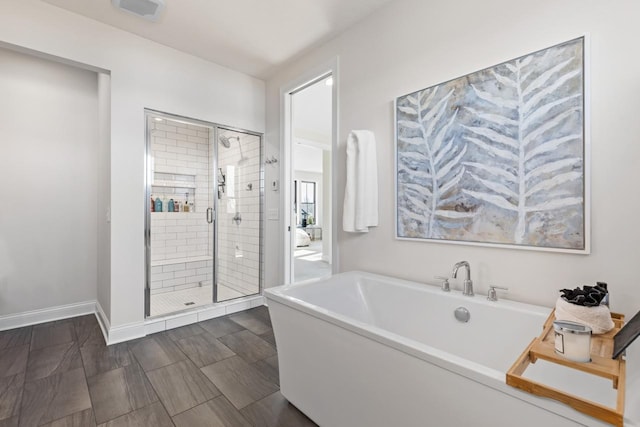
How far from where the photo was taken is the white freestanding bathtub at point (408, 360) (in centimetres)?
93

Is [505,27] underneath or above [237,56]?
underneath

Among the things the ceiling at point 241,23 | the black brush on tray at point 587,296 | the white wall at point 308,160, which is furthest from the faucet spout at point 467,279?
the white wall at point 308,160

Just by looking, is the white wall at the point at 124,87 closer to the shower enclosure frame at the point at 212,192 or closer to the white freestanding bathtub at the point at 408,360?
the shower enclosure frame at the point at 212,192

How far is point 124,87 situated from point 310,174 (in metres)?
7.72

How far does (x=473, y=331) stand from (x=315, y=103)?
383 cm

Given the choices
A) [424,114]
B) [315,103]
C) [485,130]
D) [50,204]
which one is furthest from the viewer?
[315,103]

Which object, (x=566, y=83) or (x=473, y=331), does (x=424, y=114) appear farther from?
(x=473, y=331)

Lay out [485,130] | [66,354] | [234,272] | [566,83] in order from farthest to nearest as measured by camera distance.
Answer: [234,272], [66,354], [485,130], [566,83]

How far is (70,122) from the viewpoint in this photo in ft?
10.3

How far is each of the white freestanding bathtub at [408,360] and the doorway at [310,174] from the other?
950mm

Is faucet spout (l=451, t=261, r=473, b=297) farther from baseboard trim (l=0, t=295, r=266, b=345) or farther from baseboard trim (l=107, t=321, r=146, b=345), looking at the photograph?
baseboard trim (l=107, t=321, r=146, b=345)

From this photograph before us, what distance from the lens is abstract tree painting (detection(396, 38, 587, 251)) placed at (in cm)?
148

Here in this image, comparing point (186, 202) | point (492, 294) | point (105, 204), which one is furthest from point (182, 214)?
point (492, 294)

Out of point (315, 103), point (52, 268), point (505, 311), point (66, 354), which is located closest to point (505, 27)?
point (505, 311)
